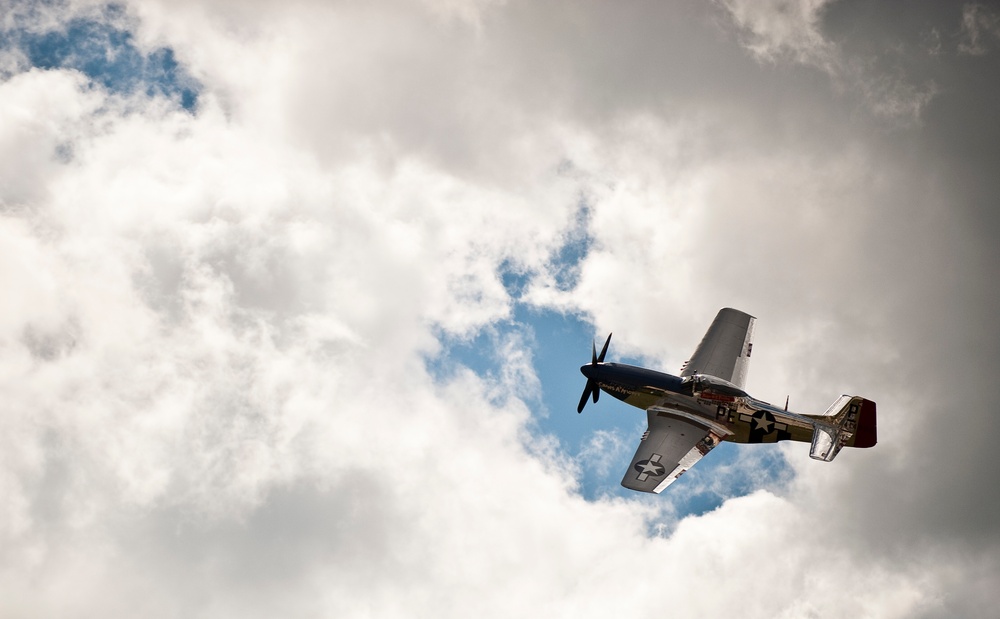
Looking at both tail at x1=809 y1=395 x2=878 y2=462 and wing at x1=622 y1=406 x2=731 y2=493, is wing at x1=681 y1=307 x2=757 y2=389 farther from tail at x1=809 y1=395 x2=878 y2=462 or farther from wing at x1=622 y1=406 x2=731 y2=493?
tail at x1=809 y1=395 x2=878 y2=462

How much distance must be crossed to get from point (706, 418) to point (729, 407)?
4.99 ft

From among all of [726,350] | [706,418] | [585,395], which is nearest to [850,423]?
[706,418]

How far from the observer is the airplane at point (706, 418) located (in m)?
48.0

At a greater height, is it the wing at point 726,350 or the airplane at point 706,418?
the wing at point 726,350

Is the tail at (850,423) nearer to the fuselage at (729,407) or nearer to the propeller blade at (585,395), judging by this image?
the fuselage at (729,407)

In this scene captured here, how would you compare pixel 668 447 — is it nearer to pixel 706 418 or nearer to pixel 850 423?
pixel 706 418

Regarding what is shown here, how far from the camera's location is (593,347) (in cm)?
5506

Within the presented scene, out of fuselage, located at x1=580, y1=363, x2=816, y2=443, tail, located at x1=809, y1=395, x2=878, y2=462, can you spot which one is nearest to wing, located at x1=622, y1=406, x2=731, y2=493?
fuselage, located at x1=580, y1=363, x2=816, y2=443

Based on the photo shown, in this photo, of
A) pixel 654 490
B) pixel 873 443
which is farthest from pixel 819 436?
pixel 654 490

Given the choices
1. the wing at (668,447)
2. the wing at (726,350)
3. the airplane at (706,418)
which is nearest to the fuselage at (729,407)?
the airplane at (706,418)

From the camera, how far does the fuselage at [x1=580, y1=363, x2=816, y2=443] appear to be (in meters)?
50.4

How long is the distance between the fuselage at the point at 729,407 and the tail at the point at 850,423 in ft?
2.40

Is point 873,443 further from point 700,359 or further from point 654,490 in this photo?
point 654,490

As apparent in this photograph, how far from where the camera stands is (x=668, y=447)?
157ft
